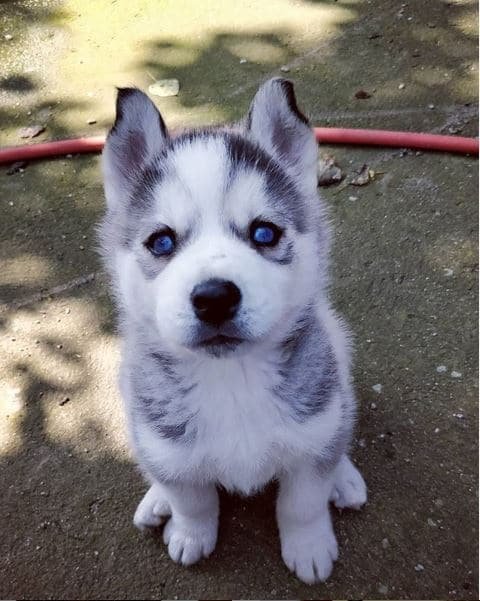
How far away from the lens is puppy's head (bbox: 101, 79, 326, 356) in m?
2.00

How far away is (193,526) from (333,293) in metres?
1.67

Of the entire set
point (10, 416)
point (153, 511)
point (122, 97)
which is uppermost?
point (122, 97)

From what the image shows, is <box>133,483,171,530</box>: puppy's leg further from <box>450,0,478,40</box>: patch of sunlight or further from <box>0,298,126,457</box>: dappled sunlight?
<box>450,0,478,40</box>: patch of sunlight

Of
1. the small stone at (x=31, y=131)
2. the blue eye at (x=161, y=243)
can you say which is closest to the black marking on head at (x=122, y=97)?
the blue eye at (x=161, y=243)

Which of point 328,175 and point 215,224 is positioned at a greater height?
point 215,224

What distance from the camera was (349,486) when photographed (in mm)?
2932

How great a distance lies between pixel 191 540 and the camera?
110 inches

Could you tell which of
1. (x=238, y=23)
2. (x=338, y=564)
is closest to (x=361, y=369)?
(x=338, y=564)

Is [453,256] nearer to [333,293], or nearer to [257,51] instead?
[333,293]

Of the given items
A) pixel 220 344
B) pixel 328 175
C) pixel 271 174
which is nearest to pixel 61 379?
pixel 220 344

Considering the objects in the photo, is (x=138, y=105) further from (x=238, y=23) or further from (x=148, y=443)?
(x=238, y=23)

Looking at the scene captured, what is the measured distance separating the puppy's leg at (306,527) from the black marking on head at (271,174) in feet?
3.40

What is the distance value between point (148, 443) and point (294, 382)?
0.61m

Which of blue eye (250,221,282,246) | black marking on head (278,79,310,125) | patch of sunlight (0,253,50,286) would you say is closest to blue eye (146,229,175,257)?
blue eye (250,221,282,246)
